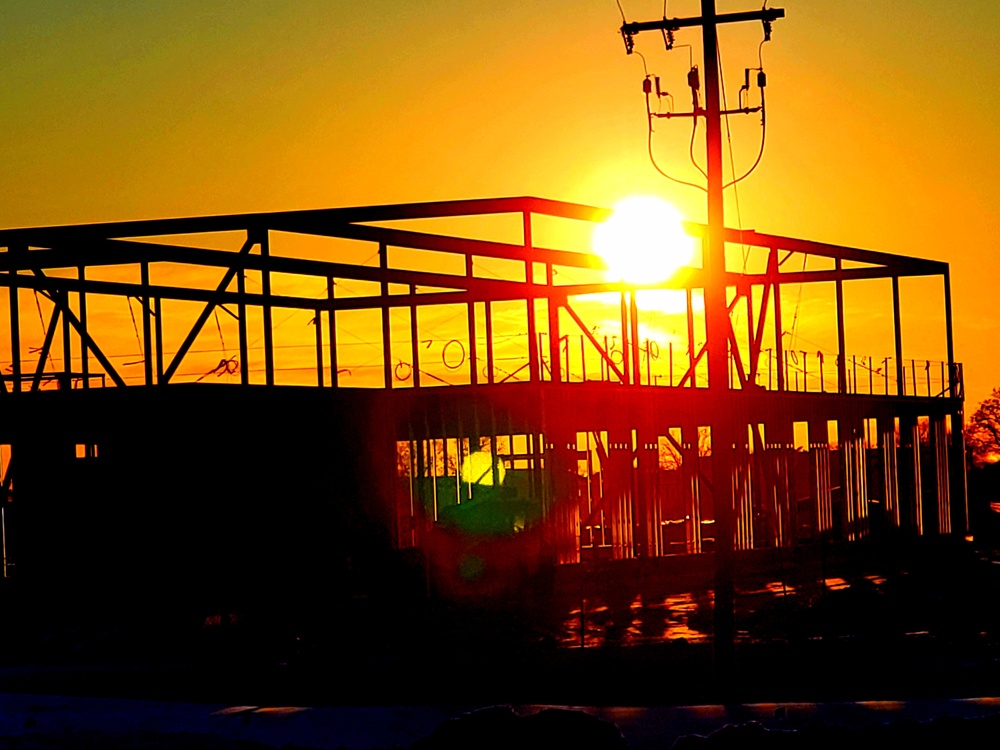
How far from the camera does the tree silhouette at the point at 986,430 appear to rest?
12181 centimetres

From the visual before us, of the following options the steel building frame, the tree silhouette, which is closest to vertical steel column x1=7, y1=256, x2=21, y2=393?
the steel building frame

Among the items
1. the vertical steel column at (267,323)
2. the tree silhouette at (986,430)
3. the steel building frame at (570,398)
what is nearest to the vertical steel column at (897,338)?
the steel building frame at (570,398)

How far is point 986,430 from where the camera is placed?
123562mm

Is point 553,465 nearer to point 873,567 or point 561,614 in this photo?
point 561,614

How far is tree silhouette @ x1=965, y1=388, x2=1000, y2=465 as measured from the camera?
121812 millimetres

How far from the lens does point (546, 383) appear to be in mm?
34312

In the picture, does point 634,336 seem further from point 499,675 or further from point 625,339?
point 499,675

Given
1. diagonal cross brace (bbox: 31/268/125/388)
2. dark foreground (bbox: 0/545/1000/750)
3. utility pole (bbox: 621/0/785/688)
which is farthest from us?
diagonal cross brace (bbox: 31/268/125/388)

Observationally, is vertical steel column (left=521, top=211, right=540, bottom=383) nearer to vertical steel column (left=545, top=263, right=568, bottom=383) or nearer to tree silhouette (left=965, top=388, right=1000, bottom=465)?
vertical steel column (left=545, top=263, right=568, bottom=383)

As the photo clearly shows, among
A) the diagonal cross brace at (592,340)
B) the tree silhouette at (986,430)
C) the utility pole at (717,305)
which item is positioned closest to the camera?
the utility pole at (717,305)

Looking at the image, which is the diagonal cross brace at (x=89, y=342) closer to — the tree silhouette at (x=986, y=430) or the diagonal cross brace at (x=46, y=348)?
the diagonal cross brace at (x=46, y=348)

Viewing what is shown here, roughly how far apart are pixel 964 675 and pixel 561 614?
37.3ft

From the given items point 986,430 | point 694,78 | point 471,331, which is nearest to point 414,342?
point 471,331

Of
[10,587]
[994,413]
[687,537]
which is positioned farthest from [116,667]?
[994,413]
